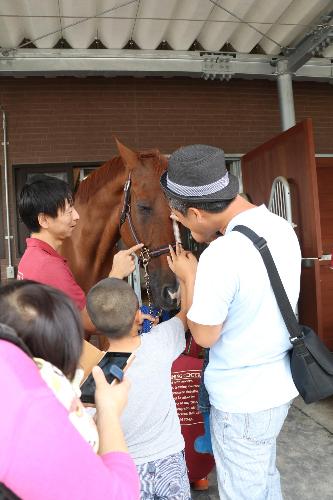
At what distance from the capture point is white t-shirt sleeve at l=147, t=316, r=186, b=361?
1.57 m

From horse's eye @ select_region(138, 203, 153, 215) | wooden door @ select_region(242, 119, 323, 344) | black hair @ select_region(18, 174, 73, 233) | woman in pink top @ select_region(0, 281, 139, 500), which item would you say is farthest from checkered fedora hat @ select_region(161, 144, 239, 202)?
wooden door @ select_region(242, 119, 323, 344)

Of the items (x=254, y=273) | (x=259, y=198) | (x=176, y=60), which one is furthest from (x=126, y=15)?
(x=254, y=273)

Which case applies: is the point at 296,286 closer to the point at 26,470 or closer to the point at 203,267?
the point at 203,267

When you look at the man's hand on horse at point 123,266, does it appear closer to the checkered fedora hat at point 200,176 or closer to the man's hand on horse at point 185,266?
the man's hand on horse at point 185,266

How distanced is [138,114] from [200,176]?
442 cm

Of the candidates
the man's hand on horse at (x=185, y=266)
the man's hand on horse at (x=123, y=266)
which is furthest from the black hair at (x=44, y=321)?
the man's hand on horse at (x=123, y=266)

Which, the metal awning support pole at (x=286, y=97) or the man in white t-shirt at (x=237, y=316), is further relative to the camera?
the metal awning support pole at (x=286, y=97)

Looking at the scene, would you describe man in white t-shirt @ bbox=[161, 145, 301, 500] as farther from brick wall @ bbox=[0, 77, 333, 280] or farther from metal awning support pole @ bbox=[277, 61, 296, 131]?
brick wall @ bbox=[0, 77, 333, 280]

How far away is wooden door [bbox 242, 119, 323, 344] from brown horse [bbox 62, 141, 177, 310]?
182cm

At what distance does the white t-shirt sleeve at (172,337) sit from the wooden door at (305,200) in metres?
2.56

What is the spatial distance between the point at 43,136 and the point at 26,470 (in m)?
5.14

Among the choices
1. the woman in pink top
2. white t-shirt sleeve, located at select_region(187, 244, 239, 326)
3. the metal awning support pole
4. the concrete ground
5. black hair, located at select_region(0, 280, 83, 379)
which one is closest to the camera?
the woman in pink top

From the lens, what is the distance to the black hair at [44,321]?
77 cm

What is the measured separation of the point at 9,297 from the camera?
0.79 m
